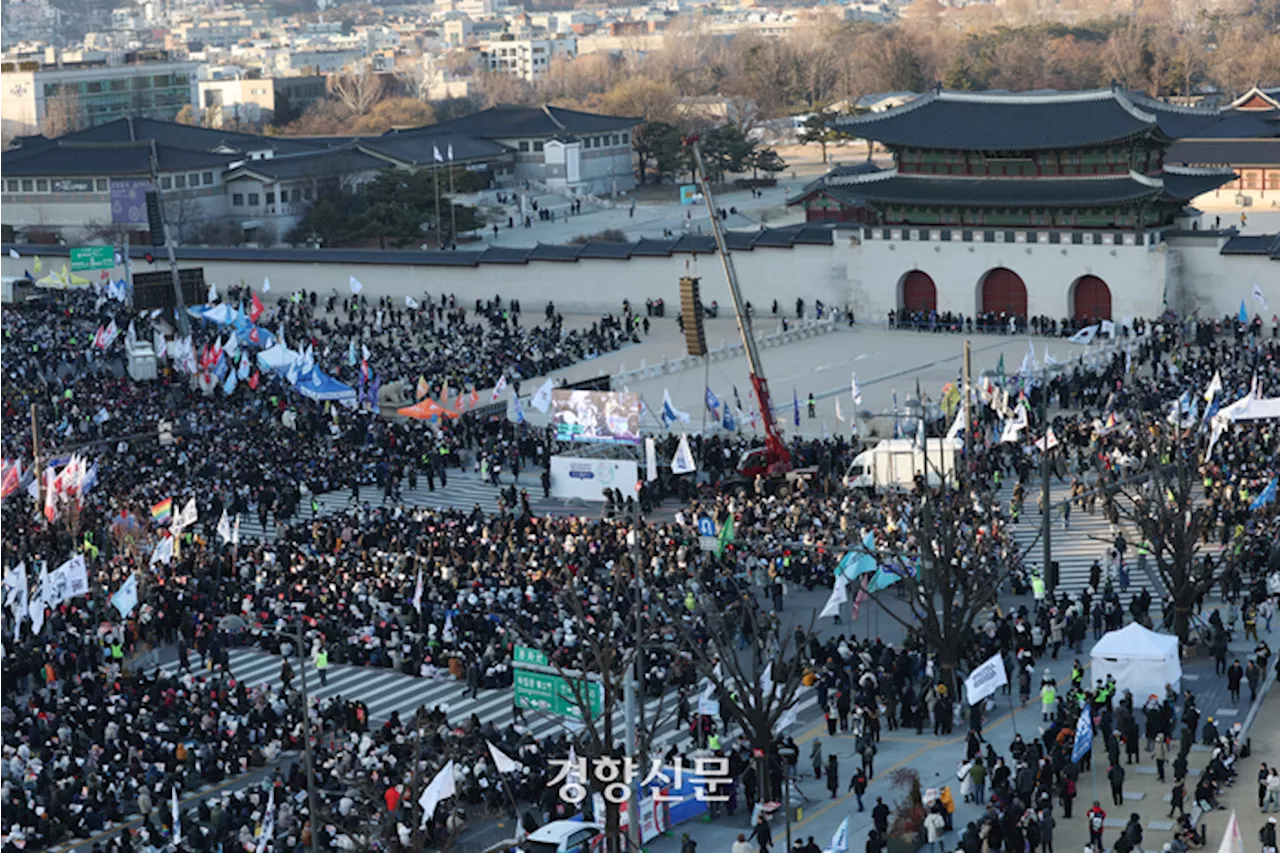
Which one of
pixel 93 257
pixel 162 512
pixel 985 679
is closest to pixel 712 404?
pixel 162 512

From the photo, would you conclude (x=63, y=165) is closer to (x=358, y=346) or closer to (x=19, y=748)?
(x=358, y=346)

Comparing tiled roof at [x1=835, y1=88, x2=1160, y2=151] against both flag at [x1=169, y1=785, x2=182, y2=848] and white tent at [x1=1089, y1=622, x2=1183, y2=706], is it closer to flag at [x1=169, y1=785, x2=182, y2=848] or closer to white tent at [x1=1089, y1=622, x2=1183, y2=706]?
white tent at [x1=1089, y1=622, x2=1183, y2=706]

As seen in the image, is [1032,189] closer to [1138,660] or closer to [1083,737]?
[1138,660]

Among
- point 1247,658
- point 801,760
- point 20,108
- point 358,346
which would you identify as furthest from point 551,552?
point 20,108

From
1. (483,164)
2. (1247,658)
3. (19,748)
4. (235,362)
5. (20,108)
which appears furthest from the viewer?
(20,108)

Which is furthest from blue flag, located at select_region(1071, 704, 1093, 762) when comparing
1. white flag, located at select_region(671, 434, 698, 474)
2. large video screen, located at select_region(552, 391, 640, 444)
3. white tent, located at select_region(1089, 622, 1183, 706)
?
large video screen, located at select_region(552, 391, 640, 444)
